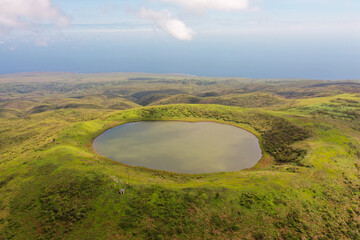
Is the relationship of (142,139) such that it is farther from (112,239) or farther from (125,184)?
(112,239)

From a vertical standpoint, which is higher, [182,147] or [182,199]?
[182,199]

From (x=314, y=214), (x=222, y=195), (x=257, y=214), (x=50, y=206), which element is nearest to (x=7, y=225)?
(x=50, y=206)

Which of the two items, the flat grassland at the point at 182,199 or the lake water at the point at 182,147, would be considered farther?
the lake water at the point at 182,147

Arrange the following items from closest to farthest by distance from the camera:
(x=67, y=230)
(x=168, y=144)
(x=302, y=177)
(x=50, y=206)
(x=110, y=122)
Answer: (x=67, y=230) < (x=50, y=206) < (x=302, y=177) < (x=168, y=144) < (x=110, y=122)

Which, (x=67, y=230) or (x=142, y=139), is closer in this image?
(x=67, y=230)

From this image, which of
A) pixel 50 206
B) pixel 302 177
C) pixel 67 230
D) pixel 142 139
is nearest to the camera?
pixel 67 230

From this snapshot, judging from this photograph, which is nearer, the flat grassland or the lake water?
the flat grassland

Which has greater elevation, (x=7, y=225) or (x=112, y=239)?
(x=112, y=239)

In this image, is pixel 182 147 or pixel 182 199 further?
pixel 182 147
